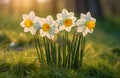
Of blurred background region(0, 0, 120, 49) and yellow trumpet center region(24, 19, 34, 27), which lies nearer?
yellow trumpet center region(24, 19, 34, 27)

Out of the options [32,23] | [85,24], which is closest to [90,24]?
[85,24]

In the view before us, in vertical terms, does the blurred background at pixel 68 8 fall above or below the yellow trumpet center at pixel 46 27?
above

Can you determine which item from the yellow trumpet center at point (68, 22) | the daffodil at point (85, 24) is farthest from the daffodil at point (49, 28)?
the daffodil at point (85, 24)

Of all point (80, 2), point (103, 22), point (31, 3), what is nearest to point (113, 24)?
point (103, 22)

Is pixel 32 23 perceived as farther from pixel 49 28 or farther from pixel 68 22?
pixel 68 22

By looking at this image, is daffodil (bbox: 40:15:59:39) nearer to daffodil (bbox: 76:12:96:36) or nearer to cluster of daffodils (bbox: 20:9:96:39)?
cluster of daffodils (bbox: 20:9:96:39)

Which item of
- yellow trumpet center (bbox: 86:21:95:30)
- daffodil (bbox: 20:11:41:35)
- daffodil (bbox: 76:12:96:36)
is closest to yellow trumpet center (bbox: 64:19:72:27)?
daffodil (bbox: 76:12:96:36)

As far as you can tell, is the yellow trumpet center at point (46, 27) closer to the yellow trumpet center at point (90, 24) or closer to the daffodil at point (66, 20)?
the daffodil at point (66, 20)

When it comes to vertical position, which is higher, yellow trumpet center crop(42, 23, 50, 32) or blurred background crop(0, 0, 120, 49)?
blurred background crop(0, 0, 120, 49)
